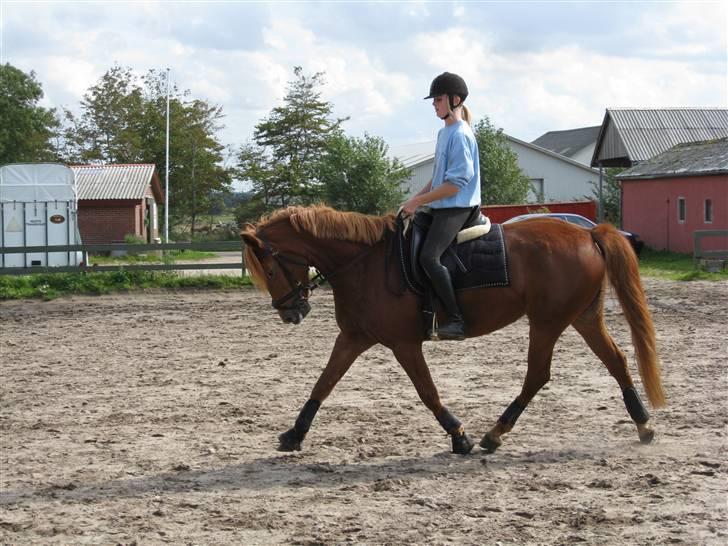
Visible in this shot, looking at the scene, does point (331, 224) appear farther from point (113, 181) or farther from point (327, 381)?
point (113, 181)

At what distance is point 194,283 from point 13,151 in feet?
158

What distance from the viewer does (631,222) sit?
34.0 m

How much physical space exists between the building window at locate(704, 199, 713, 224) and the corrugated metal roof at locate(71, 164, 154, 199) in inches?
942

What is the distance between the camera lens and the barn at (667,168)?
1156 inches

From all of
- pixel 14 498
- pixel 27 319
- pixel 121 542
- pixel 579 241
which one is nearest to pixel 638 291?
pixel 579 241

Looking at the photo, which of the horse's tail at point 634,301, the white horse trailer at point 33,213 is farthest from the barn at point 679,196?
the horse's tail at point 634,301

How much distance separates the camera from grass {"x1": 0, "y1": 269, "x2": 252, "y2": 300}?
60.4ft

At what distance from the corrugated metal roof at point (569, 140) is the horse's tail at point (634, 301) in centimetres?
7289

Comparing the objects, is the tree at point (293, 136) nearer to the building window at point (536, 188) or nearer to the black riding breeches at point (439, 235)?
the building window at point (536, 188)

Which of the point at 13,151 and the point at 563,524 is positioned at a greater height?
the point at 13,151

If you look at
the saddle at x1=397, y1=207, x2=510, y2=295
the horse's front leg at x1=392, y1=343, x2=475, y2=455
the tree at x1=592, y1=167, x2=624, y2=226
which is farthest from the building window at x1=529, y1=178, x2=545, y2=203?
the horse's front leg at x1=392, y1=343, x2=475, y2=455

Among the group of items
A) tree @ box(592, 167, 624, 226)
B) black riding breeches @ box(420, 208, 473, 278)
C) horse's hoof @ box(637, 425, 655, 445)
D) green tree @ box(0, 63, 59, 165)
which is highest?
green tree @ box(0, 63, 59, 165)

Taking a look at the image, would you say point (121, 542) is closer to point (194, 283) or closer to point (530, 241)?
point (530, 241)

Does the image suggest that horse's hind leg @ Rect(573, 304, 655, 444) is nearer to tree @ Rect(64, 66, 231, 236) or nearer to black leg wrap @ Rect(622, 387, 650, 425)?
black leg wrap @ Rect(622, 387, 650, 425)
